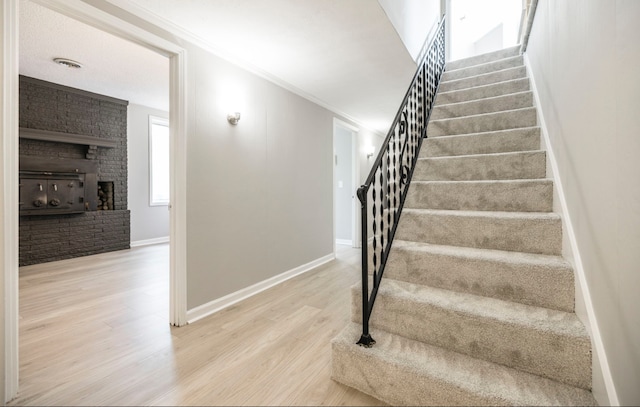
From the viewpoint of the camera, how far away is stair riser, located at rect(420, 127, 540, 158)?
2.18m

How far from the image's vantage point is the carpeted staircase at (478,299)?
117cm

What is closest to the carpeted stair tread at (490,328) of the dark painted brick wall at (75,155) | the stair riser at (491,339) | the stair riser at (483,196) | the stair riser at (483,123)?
the stair riser at (491,339)

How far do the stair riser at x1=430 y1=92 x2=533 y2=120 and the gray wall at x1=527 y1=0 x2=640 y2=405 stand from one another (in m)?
1.11

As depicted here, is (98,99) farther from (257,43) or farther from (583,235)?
(583,235)

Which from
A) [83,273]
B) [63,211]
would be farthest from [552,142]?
[63,211]

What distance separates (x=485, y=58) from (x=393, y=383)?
4.29 meters

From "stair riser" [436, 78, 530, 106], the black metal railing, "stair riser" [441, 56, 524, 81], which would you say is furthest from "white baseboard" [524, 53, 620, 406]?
"stair riser" [441, 56, 524, 81]

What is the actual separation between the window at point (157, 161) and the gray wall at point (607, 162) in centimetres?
620

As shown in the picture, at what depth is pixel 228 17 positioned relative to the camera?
2.06m

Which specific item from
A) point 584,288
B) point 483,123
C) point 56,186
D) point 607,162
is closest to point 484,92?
point 483,123

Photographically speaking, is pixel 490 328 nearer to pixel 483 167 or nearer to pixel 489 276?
pixel 489 276

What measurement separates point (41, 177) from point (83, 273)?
5.76 feet

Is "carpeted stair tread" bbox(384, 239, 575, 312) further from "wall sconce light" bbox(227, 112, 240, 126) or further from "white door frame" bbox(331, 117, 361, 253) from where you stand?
"white door frame" bbox(331, 117, 361, 253)

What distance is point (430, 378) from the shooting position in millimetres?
1219
